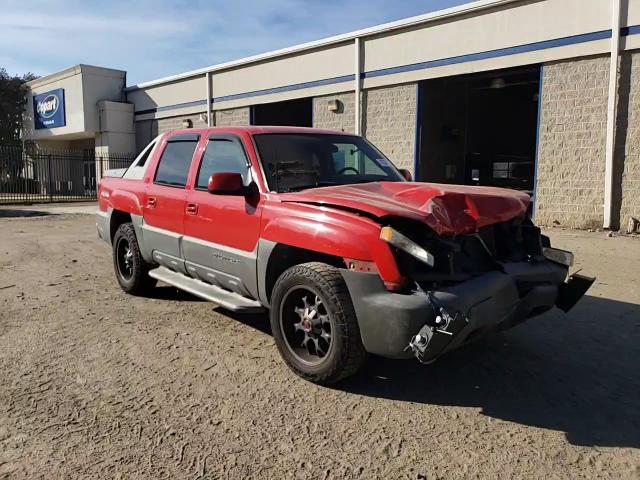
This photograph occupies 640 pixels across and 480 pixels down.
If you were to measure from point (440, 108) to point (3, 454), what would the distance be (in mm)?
16218

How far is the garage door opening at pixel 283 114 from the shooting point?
21.7 m

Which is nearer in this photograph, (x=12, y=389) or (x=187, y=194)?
(x=12, y=389)

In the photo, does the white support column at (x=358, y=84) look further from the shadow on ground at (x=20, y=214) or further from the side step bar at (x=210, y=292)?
the side step bar at (x=210, y=292)

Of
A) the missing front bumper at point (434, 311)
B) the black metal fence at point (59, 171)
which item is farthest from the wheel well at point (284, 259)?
the black metal fence at point (59, 171)

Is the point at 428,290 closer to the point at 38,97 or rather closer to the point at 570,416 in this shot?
the point at 570,416

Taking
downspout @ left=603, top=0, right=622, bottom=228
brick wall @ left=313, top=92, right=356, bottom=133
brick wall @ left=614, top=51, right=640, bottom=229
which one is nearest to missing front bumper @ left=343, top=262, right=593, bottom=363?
downspout @ left=603, top=0, right=622, bottom=228

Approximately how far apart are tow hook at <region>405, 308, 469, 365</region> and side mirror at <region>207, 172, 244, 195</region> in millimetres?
1825

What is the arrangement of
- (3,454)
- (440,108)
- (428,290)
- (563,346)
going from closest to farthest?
(3,454) < (428,290) < (563,346) < (440,108)

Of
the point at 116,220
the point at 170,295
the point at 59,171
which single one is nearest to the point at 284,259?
the point at 170,295

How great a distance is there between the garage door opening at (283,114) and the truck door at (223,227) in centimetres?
1684

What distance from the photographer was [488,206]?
149 inches

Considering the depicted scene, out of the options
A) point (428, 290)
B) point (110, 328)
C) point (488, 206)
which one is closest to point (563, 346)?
point (488, 206)

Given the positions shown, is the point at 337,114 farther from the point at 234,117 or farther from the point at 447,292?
the point at 447,292

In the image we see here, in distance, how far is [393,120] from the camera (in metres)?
16.1
